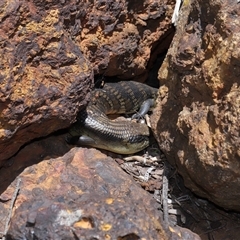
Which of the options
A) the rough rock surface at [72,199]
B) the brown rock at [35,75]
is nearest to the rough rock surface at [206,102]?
the rough rock surface at [72,199]

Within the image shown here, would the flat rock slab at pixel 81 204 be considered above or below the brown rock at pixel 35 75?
below

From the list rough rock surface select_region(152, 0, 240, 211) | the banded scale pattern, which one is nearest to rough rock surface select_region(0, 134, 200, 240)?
rough rock surface select_region(152, 0, 240, 211)

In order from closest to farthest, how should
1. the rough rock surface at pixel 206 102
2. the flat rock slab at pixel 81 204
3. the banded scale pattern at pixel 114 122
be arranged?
the flat rock slab at pixel 81 204 → the rough rock surface at pixel 206 102 → the banded scale pattern at pixel 114 122

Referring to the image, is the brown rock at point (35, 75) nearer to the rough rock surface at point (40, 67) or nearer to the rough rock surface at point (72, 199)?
the rough rock surface at point (40, 67)

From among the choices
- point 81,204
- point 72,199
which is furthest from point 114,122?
point 81,204

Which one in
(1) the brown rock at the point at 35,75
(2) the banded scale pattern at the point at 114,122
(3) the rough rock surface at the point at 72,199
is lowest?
(2) the banded scale pattern at the point at 114,122

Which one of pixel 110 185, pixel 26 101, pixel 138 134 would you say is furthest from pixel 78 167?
pixel 138 134

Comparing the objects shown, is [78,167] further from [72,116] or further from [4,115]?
[4,115]
